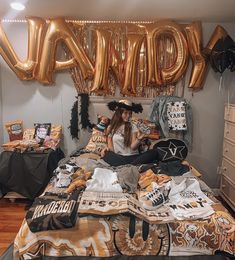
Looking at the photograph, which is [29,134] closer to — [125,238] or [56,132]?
[56,132]

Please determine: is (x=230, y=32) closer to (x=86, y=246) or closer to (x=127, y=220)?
(x=127, y=220)

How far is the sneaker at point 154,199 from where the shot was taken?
5.79ft

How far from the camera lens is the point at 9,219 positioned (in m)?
2.75

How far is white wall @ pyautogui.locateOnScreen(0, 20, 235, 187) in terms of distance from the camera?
336 centimetres

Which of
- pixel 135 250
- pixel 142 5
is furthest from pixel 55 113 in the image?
pixel 135 250

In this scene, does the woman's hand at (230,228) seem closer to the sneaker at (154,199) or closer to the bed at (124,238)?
the bed at (124,238)

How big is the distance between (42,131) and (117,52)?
1.38 m

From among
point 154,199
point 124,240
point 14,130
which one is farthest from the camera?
point 14,130

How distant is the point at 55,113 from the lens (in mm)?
3482

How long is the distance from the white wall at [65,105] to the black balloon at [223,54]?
0.29 m

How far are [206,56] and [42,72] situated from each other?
2.01 meters

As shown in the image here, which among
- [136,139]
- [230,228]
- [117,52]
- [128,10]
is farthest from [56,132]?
[230,228]

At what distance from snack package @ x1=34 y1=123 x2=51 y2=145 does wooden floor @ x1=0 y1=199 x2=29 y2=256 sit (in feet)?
2.63

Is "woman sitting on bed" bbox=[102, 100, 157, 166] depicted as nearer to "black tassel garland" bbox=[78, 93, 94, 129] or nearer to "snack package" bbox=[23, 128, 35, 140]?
Result: "black tassel garland" bbox=[78, 93, 94, 129]
